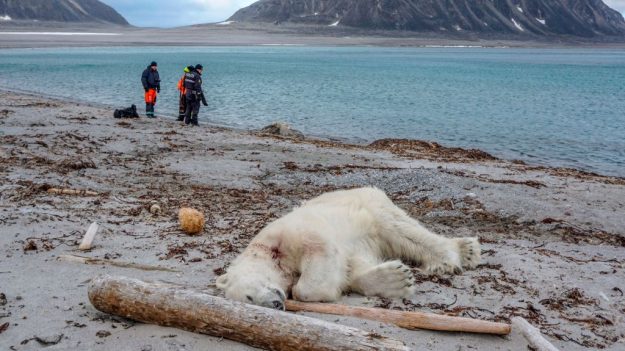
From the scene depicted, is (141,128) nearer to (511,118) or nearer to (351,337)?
(351,337)

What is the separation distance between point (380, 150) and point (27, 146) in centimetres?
953

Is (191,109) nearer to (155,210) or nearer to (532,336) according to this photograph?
(155,210)

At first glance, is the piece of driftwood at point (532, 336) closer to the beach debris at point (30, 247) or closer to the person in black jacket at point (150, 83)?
the beach debris at point (30, 247)

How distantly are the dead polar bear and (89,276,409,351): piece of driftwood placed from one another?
23cm

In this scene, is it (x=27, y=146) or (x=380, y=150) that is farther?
(x=380, y=150)

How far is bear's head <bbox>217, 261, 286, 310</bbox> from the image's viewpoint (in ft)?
13.1

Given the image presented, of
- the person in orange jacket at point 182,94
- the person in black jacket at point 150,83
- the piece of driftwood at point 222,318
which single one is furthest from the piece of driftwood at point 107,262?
the person in black jacket at point 150,83

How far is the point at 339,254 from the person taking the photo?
16.2 feet

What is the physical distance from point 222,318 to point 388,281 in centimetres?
170

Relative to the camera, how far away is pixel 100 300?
13.9ft

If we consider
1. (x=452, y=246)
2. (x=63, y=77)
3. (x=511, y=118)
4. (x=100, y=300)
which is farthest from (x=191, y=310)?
(x=63, y=77)

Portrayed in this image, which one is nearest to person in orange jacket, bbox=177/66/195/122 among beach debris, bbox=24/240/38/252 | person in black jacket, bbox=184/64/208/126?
person in black jacket, bbox=184/64/208/126

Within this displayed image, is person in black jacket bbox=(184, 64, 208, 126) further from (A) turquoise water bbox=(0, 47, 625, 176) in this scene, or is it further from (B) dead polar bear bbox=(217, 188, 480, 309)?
(B) dead polar bear bbox=(217, 188, 480, 309)

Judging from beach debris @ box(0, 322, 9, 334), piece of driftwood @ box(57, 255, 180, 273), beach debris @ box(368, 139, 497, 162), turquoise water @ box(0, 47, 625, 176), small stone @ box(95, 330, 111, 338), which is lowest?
turquoise water @ box(0, 47, 625, 176)
